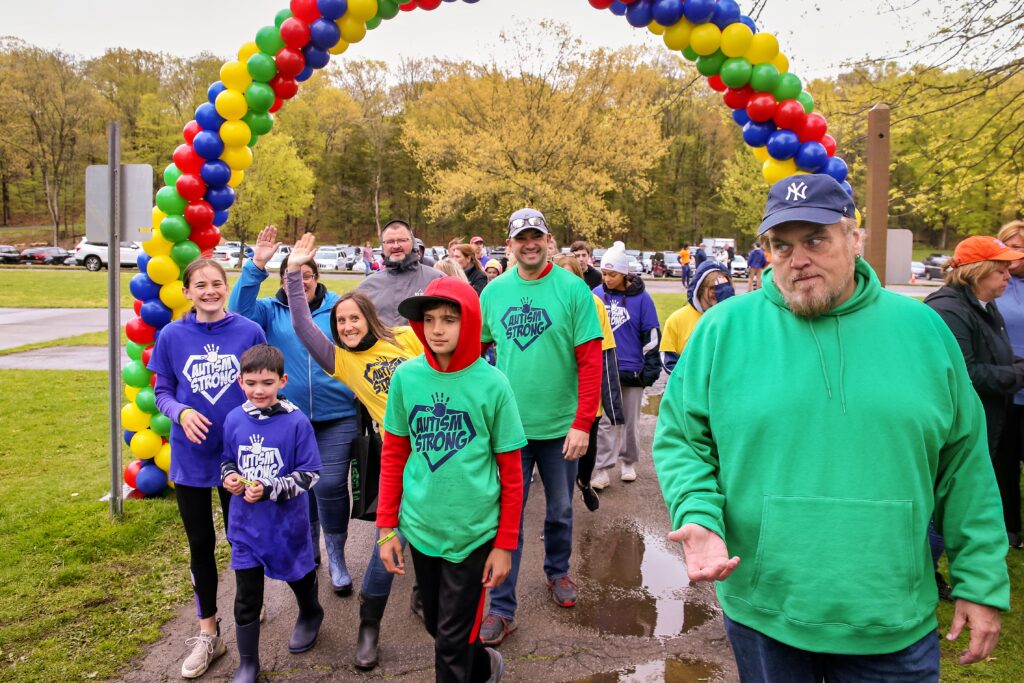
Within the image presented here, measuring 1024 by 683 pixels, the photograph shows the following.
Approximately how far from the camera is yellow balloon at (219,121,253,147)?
6105 mm

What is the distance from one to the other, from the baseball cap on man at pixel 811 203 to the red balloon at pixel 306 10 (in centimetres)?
531

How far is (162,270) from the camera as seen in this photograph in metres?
5.89

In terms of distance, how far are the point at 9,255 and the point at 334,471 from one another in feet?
155

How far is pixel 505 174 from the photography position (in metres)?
26.1

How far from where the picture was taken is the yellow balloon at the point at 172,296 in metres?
5.90

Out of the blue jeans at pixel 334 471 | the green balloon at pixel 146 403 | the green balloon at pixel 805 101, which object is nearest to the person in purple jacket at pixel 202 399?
the blue jeans at pixel 334 471

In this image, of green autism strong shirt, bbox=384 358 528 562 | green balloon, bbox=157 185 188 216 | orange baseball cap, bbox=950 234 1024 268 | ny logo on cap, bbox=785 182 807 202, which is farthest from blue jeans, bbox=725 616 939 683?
green balloon, bbox=157 185 188 216

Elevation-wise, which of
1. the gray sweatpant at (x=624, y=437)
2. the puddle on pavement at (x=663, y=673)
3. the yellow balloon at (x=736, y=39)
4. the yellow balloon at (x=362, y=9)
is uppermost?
the yellow balloon at (x=362, y=9)

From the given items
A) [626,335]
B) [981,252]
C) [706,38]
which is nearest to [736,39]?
[706,38]

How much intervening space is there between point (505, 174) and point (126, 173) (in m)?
21.4

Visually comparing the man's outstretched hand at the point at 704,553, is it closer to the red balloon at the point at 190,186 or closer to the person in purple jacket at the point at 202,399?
the person in purple jacket at the point at 202,399

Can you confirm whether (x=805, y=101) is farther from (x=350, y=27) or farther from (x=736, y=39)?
(x=350, y=27)

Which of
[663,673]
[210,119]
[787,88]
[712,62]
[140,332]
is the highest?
[712,62]

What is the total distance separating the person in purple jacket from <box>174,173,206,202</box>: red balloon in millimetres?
2448
